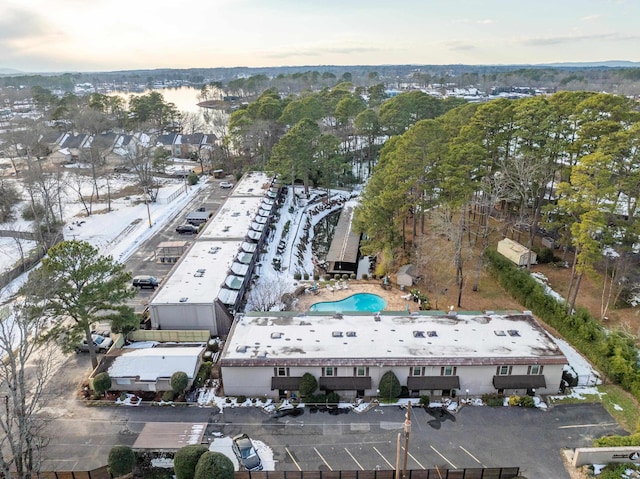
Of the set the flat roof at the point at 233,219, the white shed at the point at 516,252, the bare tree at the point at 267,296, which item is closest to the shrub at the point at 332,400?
the bare tree at the point at 267,296

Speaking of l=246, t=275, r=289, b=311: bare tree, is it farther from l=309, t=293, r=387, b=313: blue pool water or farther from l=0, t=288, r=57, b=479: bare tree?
l=0, t=288, r=57, b=479: bare tree

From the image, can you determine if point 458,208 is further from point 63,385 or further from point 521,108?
point 63,385

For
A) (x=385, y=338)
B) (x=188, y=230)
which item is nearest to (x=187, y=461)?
(x=385, y=338)

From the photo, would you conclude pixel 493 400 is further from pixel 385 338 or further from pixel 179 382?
pixel 179 382

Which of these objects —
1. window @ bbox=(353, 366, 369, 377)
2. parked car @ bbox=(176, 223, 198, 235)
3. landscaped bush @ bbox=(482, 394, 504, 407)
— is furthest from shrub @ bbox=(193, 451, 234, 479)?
parked car @ bbox=(176, 223, 198, 235)

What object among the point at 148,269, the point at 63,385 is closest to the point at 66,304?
the point at 63,385
